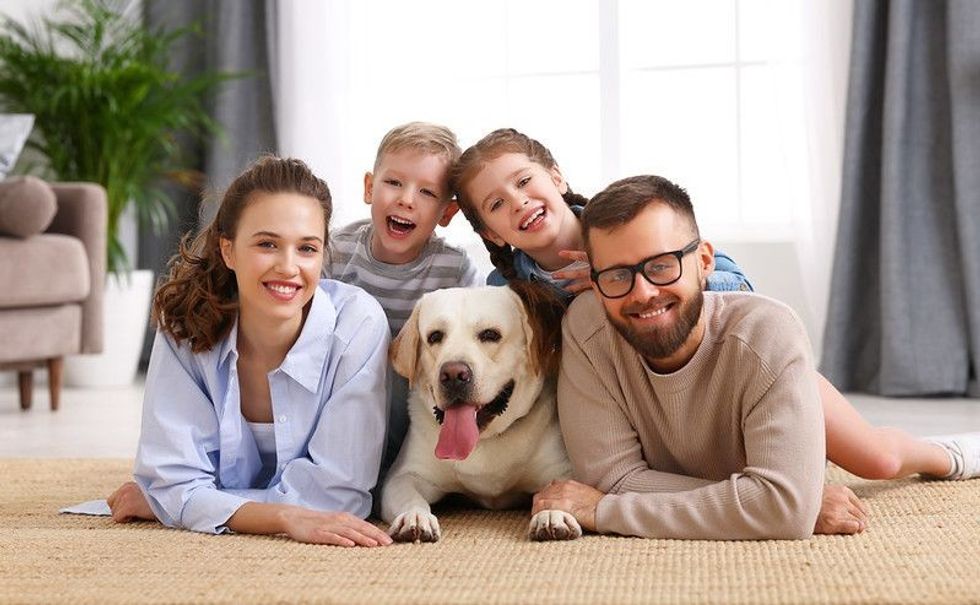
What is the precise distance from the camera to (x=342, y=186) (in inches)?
213

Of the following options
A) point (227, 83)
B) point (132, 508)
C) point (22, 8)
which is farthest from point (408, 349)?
point (22, 8)

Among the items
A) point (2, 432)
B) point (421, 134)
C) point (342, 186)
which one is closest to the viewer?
point (421, 134)

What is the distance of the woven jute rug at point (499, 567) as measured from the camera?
1.68 metres

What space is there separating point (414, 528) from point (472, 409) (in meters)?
0.23

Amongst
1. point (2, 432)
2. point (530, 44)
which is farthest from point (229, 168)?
point (2, 432)

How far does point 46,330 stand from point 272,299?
2414mm

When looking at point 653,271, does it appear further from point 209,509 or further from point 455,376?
point 209,509

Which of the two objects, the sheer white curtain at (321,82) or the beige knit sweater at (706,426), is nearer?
the beige knit sweater at (706,426)

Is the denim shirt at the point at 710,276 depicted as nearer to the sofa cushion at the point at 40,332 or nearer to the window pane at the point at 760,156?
the sofa cushion at the point at 40,332

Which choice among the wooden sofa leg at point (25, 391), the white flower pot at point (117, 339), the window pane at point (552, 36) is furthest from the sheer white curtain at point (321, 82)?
the wooden sofa leg at point (25, 391)

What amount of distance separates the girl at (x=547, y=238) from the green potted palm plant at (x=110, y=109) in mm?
2999

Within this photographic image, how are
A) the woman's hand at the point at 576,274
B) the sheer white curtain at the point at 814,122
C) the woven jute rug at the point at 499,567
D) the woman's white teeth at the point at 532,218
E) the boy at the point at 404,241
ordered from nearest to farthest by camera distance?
the woven jute rug at the point at 499,567
the woman's hand at the point at 576,274
the woman's white teeth at the point at 532,218
the boy at the point at 404,241
the sheer white curtain at the point at 814,122

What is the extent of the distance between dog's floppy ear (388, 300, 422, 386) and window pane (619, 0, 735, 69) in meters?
3.25

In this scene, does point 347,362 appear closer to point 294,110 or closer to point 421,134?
point 421,134
